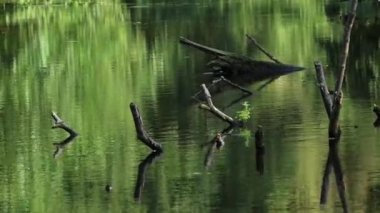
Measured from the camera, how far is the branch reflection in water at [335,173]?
19.5 metres

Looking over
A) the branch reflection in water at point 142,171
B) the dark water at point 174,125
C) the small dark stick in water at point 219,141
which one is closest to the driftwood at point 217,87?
the dark water at point 174,125

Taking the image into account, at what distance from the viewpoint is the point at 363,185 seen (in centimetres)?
2028

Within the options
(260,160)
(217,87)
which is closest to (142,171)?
(260,160)

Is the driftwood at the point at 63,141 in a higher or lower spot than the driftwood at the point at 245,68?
lower

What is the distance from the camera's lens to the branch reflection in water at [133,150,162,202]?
68.2 feet

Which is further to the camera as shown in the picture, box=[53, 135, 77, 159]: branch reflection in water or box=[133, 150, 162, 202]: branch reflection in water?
box=[53, 135, 77, 159]: branch reflection in water

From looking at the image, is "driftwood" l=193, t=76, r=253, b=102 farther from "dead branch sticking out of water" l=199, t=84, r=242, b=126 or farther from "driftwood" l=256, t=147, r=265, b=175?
"driftwood" l=256, t=147, r=265, b=175

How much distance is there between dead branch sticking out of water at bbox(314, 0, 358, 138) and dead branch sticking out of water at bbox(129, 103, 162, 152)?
13.0ft

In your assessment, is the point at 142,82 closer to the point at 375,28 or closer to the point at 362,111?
the point at 362,111

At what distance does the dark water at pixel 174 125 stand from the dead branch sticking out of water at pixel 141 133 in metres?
0.32

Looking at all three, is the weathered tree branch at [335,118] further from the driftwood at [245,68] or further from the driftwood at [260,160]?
the driftwood at [245,68]

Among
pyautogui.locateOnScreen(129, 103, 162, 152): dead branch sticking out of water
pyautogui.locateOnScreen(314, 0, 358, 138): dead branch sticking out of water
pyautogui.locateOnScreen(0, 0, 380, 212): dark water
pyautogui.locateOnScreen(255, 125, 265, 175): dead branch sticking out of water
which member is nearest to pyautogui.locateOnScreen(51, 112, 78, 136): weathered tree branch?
pyautogui.locateOnScreen(0, 0, 380, 212): dark water

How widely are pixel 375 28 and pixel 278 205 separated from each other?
135 ft

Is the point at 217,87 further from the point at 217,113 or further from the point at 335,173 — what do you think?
the point at 335,173
